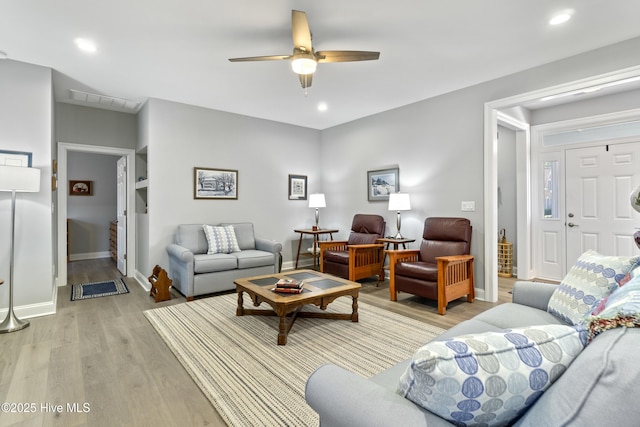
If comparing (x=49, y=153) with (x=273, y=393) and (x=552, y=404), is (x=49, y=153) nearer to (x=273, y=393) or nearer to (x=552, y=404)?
(x=273, y=393)

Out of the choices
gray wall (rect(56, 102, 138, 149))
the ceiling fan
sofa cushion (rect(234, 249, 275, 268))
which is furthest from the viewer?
gray wall (rect(56, 102, 138, 149))

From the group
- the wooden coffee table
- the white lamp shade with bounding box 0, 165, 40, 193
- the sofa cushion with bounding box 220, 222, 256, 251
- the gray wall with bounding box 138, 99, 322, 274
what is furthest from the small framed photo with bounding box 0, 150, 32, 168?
the wooden coffee table

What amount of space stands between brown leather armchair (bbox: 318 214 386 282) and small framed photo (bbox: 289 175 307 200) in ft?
4.08

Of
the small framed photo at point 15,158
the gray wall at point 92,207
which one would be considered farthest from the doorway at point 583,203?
the gray wall at point 92,207

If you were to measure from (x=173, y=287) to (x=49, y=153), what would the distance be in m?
2.15

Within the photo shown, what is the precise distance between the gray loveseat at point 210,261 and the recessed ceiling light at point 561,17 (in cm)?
387

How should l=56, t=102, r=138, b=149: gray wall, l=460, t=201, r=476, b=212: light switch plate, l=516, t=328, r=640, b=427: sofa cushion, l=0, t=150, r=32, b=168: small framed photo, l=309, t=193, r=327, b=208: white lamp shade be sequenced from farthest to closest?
l=309, t=193, r=327, b=208: white lamp shade < l=56, t=102, r=138, b=149: gray wall < l=460, t=201, r=476, b=212: light switch plate < l=0, t=150, r=32, b=168: small framed photo < l=516, t=328, r=640, b=427: sofa cushion

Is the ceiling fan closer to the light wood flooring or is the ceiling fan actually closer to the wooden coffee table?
the wooden coffee table

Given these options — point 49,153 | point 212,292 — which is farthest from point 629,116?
point 49,153

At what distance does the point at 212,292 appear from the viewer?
408cm

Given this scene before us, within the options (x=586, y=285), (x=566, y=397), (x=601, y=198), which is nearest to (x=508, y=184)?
(x=601, y=198)

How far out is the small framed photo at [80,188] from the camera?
6.89 m

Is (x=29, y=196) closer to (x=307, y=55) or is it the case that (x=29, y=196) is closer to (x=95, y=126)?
(x=95, y=126)

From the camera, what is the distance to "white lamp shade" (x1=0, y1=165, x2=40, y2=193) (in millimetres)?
2848
